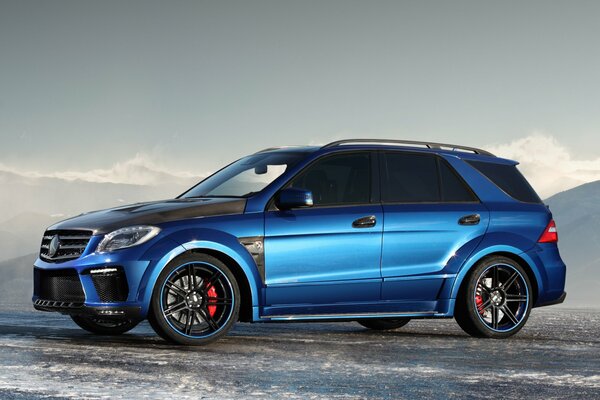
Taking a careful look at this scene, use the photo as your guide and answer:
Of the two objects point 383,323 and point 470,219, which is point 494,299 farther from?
point 383,323

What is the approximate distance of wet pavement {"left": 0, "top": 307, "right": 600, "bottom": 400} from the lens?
6.26 metres

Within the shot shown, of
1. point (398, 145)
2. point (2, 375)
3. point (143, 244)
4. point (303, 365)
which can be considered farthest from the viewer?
point (398, 145)

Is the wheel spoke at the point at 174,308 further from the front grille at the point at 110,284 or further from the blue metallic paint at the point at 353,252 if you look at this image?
the front grille at the point at 110,284

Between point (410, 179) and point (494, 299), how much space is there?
148 centimetres

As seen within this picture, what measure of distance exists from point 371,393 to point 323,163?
141 inches

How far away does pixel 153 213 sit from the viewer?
8.66 meters

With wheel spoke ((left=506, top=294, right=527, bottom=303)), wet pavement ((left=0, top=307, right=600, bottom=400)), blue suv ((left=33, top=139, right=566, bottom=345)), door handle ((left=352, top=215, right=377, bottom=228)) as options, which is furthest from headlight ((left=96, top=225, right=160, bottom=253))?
wheel spoke ((left=506, top=294, right=527, bottom=303))

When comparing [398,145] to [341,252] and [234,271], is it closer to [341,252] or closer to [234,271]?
[341,252]

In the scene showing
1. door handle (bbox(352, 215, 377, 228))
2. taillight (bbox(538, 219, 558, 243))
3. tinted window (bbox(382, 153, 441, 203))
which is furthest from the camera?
taillight (bbox(538, 219, 558, 243))

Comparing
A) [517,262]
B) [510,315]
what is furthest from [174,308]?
[517,262]

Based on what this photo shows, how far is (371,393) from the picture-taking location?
6.21 m

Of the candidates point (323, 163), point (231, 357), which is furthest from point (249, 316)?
point (323, 163)

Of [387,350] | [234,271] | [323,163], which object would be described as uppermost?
[323,163]

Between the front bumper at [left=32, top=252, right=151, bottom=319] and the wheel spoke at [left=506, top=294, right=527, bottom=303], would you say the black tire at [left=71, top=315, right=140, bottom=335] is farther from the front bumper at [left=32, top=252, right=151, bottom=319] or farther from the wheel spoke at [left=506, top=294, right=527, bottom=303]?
the wheel spoke at [left=506, top=294, right=527, bottom=303]
